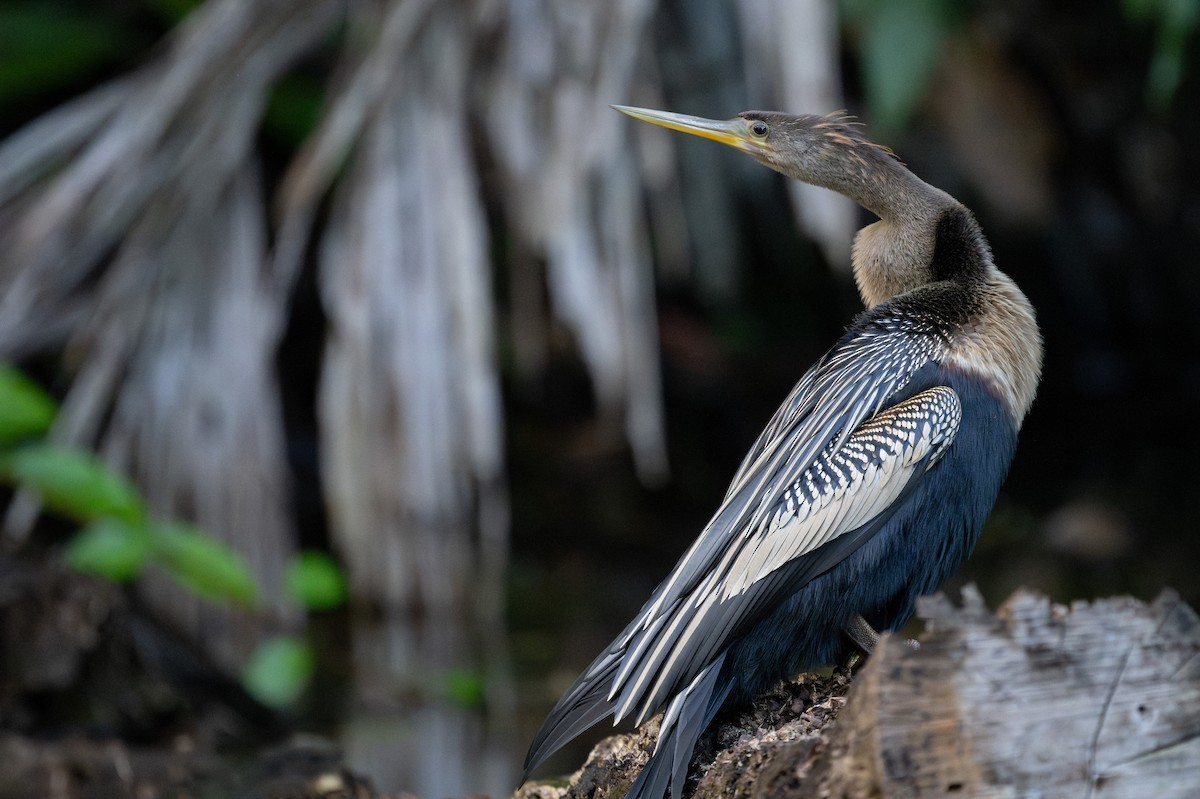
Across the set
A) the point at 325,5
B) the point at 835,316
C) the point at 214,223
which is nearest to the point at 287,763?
the point at 214,223

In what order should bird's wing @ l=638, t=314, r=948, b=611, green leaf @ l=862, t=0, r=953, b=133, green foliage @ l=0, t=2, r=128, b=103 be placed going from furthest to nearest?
1. green foliage @ l=0, t=2, r=128, b=103
2. green leaf @ l=862, t=0, r=953, b=133
3. bird's wing @ l=638, t=314, r=948, b=611

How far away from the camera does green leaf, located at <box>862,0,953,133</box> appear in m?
5.82

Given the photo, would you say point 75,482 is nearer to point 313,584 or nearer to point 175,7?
point 313,584

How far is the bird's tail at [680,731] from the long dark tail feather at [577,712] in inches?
4.3

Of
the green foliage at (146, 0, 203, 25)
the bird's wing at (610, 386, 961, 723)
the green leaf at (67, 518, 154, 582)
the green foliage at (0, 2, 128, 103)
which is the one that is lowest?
the green leaf at (67, 518, 154, 582)

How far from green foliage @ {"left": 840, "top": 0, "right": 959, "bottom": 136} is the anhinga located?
10.5ft

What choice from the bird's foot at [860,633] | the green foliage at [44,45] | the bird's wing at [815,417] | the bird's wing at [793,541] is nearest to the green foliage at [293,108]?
the green foliage at [44,45]

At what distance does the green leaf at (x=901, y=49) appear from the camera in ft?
19.1

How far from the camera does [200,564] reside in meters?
4.29

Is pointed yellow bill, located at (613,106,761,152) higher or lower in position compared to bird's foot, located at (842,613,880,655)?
higher

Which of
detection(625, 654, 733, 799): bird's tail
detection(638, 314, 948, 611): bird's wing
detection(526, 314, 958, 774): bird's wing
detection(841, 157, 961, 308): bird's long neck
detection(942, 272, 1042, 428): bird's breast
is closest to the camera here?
detection(625, 654, 733, 799): bird's tail

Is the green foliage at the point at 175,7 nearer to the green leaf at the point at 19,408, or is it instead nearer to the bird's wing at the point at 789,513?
the green leaf at the point at 19,408

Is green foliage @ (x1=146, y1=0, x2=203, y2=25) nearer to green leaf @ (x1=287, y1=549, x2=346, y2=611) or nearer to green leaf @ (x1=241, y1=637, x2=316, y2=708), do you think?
green leaf @ (x1=287, y1=549, x2=346, y2=611)

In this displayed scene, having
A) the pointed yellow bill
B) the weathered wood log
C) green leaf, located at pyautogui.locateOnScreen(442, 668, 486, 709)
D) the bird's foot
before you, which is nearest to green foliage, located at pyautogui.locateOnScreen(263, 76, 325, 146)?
green leaf, located at pyautogui.locateOnScreen(442, 668, 486, 709)
